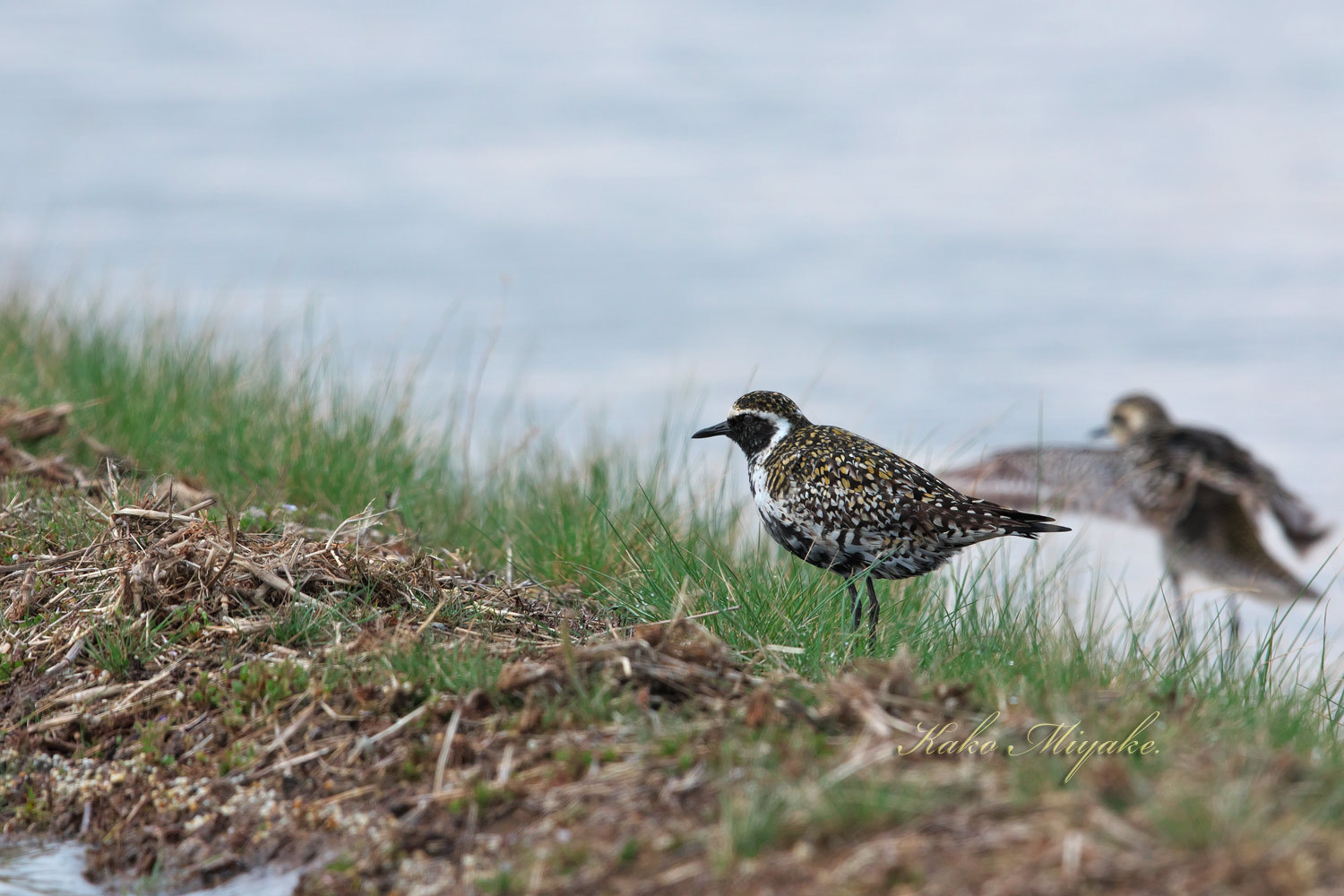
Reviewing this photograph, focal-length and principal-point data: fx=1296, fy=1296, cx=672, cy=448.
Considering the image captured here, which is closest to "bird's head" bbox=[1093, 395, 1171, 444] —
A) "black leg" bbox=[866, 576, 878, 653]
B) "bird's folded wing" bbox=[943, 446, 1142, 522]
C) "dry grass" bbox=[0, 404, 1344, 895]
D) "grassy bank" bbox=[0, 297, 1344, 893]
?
"bird's folded wing" bbox=[943, 446, 1142, 522]

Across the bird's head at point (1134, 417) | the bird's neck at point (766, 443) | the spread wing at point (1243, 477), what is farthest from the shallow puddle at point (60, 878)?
the bird's head at point (1134, 417)

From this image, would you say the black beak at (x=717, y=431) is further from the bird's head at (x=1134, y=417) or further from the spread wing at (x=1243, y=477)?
the bird's head at (x=1134, y=417)

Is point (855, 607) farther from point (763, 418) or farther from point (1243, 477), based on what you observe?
point (1243, 477)

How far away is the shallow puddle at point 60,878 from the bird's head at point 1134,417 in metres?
9.29

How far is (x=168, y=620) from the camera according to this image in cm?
533

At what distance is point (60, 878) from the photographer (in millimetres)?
4363

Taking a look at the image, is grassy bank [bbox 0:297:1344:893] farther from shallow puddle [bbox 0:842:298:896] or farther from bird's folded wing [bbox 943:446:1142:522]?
bird's folded wing [bbox 943:446:1142:522]

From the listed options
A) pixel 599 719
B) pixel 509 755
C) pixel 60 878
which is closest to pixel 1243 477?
pixel 599 719

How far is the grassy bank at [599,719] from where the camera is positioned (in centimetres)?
342

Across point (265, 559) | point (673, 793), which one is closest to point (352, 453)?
point (265, 559)

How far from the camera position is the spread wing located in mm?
10547

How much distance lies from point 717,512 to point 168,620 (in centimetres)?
350

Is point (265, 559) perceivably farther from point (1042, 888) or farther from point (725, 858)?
point (1042, 888)

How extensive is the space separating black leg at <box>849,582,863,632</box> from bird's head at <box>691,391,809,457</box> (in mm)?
995
